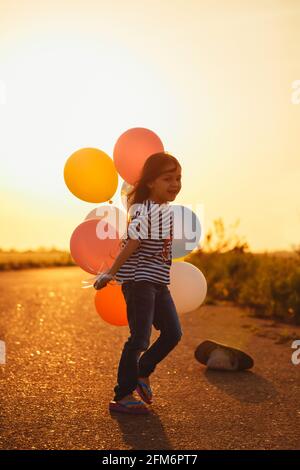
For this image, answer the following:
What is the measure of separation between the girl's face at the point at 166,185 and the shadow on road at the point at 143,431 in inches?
59.2

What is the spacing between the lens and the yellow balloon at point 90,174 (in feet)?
16.7

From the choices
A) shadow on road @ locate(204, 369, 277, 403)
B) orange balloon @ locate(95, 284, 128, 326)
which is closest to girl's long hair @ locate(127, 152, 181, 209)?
orange balloon @ locate(95, 284, 128, 326)

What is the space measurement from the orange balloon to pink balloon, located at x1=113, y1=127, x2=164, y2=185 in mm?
851

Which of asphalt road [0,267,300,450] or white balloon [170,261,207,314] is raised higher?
white balloon [170,261,207,314]

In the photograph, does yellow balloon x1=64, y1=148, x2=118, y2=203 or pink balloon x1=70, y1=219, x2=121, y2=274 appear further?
yellow balloon x1=64, y1=148, x2=118, y2=203

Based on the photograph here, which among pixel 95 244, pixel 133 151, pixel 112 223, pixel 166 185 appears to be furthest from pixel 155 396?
pixel 133 151

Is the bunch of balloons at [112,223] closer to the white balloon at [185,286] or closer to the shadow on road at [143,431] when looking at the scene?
the white balloon at [185,286]

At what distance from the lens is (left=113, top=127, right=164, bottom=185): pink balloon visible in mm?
5074

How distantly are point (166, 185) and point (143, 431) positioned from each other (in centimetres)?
165

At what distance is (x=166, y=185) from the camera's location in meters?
4.59

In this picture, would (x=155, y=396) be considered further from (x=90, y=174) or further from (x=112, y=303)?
(x=90, y=174)

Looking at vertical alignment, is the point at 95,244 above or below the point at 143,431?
above

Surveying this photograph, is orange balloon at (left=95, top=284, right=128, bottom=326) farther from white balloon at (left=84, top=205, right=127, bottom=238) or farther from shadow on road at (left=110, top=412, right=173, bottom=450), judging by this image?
shadow on road at (left=110, top=412, right=173, bottom=450)
